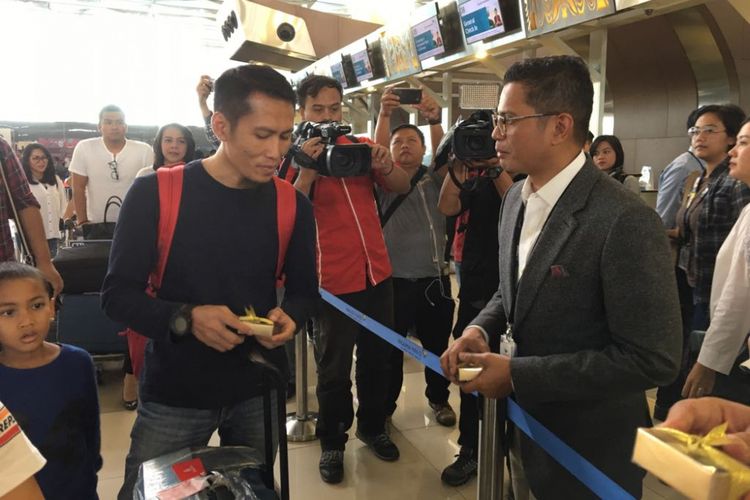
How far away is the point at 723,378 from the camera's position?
210 centimetres

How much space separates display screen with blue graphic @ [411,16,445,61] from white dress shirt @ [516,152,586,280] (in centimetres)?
495

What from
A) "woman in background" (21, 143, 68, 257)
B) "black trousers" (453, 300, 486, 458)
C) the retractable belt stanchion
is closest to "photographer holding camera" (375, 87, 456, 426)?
"black trousers" (453, 300, 486, 458)

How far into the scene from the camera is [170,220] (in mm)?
1355

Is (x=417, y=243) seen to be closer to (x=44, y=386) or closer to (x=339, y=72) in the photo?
(x=44, y=386)

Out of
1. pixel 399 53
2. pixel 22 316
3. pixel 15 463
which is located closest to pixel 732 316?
pixel 15 463

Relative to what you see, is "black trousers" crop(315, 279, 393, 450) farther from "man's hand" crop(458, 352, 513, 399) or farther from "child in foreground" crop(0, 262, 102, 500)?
"man's hand" crop(458, 352, 513, 399)

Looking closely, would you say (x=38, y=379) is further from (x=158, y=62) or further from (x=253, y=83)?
(x=158, y=62)

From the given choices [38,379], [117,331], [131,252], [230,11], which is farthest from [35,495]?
[230,11]

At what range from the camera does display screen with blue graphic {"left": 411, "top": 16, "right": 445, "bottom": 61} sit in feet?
19.6

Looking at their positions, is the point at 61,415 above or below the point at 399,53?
below

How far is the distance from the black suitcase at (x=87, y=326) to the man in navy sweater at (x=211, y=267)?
245cm

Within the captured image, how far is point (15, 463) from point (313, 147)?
5.54 feet

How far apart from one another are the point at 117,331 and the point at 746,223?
352cm

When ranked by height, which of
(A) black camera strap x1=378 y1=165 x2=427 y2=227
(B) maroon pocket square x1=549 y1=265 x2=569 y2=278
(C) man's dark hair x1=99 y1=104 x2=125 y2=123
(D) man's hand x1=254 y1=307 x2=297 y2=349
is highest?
(C) man's dark hair x1=99 y1=104 x2=125 y2=123
